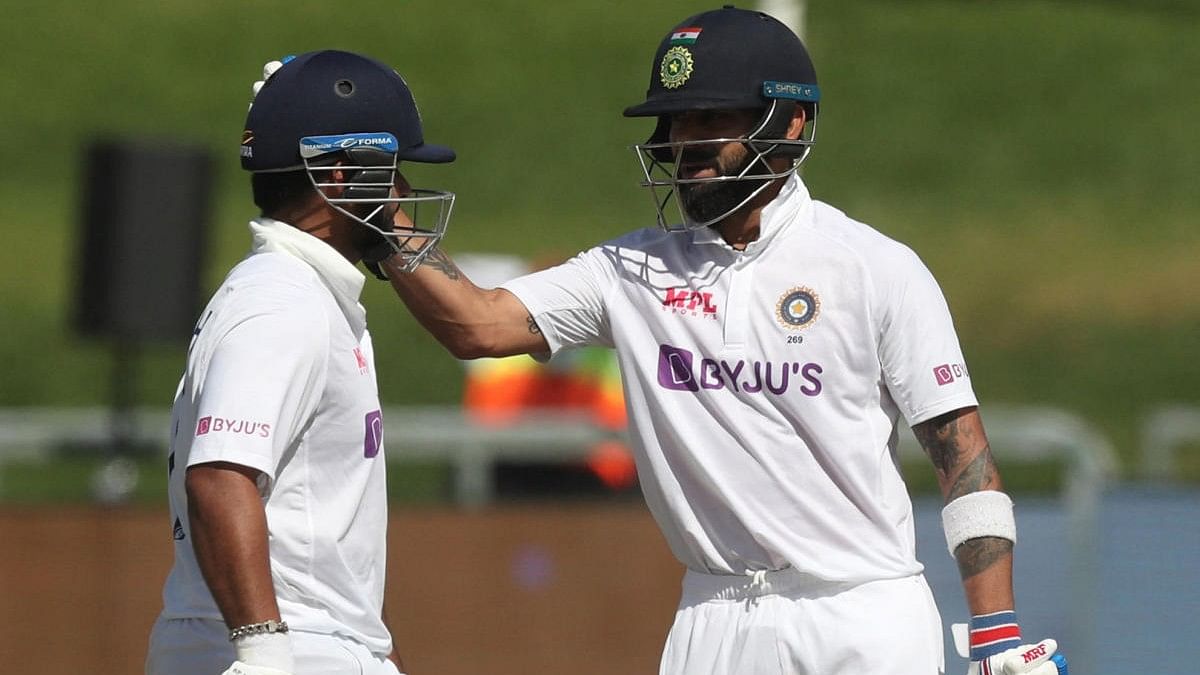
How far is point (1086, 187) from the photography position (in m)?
25.9

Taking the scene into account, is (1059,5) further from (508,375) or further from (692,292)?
(692,292)

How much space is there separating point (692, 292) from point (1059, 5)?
27.2 meters

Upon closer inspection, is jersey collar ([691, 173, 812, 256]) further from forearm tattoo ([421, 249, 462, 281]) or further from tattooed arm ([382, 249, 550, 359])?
forearm tattoo ([421, 249, 462, 281])

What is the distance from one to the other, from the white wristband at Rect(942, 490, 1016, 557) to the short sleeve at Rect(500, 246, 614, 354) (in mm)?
924

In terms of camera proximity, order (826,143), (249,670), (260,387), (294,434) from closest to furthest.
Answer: (249,670)
(260,387)
(294,434)
(826,143)

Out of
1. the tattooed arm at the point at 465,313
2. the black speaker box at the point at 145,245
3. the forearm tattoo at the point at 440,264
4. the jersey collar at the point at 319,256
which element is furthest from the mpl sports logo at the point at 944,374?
the black speaker box at the point at 145,245

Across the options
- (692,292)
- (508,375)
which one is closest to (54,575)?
(508,375)

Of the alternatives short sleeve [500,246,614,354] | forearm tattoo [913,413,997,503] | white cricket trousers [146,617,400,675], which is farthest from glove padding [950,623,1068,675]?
white cricket trousers [146,617,400,675]

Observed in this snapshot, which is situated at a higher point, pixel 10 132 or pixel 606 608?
pixel 10 132

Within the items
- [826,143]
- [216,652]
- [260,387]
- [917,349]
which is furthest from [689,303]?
[826,143]

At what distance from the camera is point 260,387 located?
3869 millimetres

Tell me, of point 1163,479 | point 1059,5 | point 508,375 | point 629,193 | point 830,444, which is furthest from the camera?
point 1059,5

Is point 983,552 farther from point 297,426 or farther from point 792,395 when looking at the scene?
point 297,426

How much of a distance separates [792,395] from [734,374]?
136 mm
